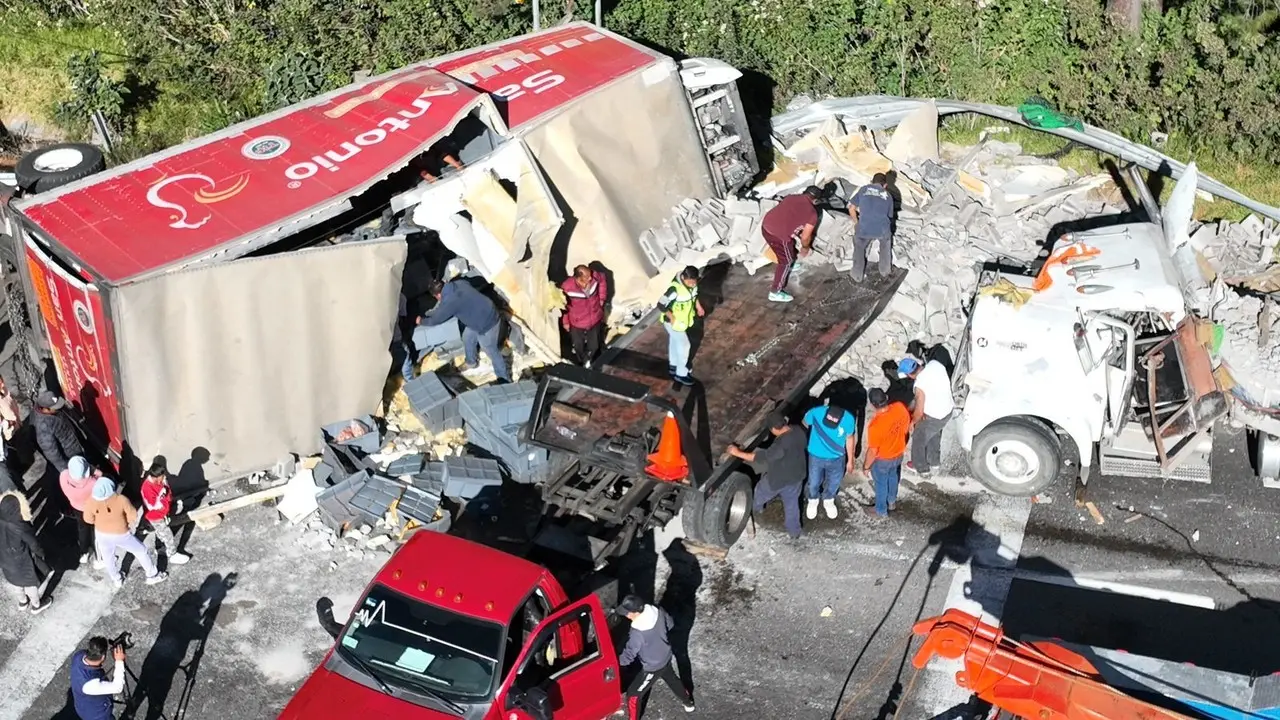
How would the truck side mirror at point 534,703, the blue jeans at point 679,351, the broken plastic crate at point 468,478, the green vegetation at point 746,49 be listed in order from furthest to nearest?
the green vegetation at point 746,49 → the blue jeans at point 679,351 → the broken plastic crate at point 468,478 → the truck side mirror at point 534,703

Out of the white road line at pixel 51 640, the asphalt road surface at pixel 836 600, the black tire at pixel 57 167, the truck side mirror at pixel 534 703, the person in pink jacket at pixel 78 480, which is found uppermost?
the black tire at pixel 57 167

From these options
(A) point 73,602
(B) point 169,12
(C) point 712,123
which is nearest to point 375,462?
(A) point 73,602

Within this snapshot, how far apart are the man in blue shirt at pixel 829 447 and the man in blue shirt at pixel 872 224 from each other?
8.74 ft

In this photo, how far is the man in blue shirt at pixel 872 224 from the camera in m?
15.2

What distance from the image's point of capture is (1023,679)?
32.0 ft

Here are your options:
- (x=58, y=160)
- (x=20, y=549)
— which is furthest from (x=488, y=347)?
(x=58, y=160)

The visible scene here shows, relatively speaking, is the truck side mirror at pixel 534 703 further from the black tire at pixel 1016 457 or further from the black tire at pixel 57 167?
the black tire at pixel 57 167

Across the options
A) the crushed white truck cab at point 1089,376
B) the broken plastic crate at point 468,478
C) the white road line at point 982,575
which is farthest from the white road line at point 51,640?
the crushed white truck cab at point 1089,376

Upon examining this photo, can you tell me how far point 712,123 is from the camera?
18.3 metres

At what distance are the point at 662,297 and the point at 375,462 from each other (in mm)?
3904

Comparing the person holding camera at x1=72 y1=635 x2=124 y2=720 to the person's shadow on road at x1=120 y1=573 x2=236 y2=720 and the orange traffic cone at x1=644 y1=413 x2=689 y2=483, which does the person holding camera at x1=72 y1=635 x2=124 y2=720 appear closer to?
the person's shadow on road at x1=120 y1=573 x2=236 y2=720

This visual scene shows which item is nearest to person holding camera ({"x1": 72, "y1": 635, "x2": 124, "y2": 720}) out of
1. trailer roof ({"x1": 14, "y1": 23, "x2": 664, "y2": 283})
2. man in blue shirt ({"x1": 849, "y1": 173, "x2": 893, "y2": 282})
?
trailer roof ({"x1": 14, "y1": 23, "x2": 664, "y2": 283})

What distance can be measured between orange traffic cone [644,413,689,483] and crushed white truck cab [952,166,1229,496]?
345 centimetres

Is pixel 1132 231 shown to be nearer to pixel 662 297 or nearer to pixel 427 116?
pixel 662 297
